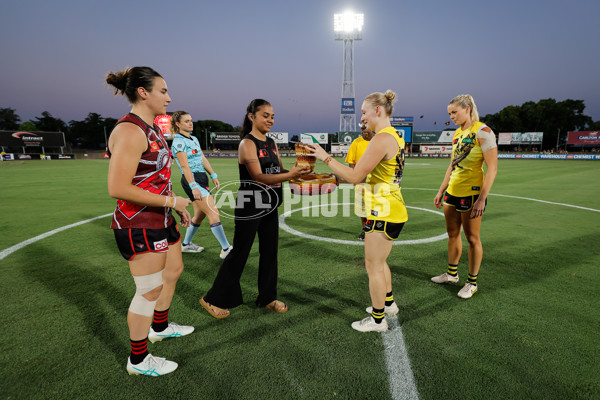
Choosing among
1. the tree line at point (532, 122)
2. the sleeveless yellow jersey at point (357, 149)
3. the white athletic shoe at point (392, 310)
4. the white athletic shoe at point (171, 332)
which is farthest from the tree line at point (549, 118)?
the white athletic shoe at point (171, 332)

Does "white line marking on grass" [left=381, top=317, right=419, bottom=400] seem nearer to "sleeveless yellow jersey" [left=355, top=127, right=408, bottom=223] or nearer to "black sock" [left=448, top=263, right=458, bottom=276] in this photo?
"sleeveless yellow jersey" [left=355, top=127, right=408, bottom=223]

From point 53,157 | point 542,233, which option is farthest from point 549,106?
point 53,157

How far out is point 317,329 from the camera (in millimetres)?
3041

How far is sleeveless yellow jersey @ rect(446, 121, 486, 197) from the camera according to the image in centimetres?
352

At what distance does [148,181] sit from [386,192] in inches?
82.2

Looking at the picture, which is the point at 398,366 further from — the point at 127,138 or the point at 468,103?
the point at 468,103

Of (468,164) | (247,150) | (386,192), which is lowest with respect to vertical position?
(386,192)

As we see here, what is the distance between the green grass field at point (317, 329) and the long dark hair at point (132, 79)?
7.49ft

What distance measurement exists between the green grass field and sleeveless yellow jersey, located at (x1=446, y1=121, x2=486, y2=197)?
1.37m

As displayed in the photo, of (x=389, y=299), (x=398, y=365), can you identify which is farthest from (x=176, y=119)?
(x=398, y=365)

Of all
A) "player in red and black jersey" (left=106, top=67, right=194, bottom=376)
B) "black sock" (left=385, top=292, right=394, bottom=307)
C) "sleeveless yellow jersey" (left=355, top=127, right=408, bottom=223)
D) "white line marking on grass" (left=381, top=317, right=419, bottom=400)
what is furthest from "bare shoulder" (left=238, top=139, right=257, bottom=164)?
"white line marking on grass" (left=381, top=317, right=419, bottom=400)

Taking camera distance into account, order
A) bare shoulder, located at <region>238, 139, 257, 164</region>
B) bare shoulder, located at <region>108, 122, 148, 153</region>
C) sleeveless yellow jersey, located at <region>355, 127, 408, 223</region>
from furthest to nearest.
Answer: bare shoulder, located at <region>238, 139, 257, 164</region>
sleeveless yellow jersey, located at <region>355, 127, 408, 223</region>
bare shoulder, located at <region>108, 122, 148, 153</region>

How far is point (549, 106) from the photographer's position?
257 ft

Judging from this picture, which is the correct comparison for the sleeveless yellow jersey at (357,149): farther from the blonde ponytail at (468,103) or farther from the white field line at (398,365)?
the white field line at (398,365)
